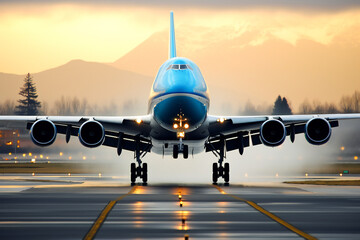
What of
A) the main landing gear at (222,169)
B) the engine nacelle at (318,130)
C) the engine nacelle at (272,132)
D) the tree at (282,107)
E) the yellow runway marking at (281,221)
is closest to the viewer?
the yellow runway marking at (281,221)

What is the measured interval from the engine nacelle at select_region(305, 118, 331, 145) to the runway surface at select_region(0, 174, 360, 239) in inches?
434

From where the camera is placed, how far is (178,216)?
20656mm

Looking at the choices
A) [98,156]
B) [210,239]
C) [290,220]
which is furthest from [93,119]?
[98,156]

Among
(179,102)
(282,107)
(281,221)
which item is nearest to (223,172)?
(179,102)

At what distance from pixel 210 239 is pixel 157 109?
2253cm

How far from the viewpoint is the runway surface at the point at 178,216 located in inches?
664

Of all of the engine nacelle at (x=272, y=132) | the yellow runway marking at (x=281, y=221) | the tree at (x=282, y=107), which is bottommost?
the yellow runway marking at (x=281, y=221)

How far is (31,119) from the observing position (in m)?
40.9

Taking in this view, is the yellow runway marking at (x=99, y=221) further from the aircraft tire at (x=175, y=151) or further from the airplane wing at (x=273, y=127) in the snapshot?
the airplane wing at (x=273, y=127)

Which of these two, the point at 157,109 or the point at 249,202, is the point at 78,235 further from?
the point at 157,109

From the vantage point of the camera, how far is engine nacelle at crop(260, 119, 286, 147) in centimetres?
3941

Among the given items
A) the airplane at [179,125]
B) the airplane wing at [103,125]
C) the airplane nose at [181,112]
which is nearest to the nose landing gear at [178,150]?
the airplane at [179,125]

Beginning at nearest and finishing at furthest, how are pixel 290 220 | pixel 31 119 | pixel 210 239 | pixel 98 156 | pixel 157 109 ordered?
pixel 210 239
pixel 290 220
pixel 157 109
pixel 31 119
pixel 98 156

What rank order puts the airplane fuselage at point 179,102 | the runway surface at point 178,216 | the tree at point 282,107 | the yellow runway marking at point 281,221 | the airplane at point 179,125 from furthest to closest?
the tree at point 282,107 < the airplane at point 179,125 < the airplane fuselage at point 179,102 < the runway surface at point 178,216 < the yellow runway marking at point 281,221
